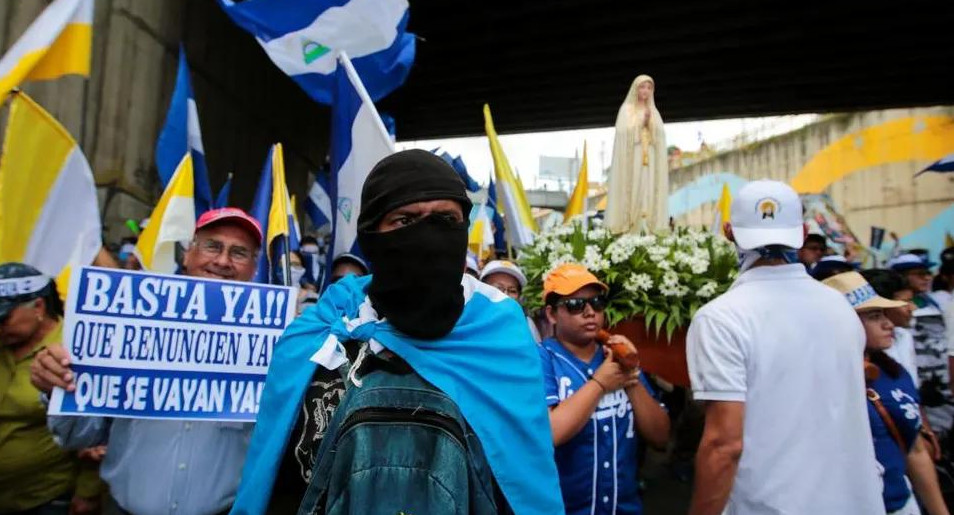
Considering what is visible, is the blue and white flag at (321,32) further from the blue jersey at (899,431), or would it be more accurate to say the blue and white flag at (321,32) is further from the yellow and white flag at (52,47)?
the blue jersey at (899,431)

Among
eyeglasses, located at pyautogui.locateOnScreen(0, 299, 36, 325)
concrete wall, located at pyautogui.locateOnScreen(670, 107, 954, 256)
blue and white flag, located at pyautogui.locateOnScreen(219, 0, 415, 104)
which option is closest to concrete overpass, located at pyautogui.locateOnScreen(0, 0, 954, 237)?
blue and white flag, located at pyautogui.locateOnScreen(219, 0, 415, 104)

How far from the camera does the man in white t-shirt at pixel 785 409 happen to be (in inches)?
82.5

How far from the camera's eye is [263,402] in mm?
1494

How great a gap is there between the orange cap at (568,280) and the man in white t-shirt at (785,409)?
646 mm

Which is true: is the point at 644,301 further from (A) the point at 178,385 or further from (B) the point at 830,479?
(A) the point at 178,385

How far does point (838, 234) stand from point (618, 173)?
17482 mm

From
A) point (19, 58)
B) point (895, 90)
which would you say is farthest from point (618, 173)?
point (895, 90)

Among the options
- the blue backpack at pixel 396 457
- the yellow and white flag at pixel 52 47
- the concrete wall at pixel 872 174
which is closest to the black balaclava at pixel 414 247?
the blue backpack at pixel 396 457

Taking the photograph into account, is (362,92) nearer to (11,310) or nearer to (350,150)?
(350,150)

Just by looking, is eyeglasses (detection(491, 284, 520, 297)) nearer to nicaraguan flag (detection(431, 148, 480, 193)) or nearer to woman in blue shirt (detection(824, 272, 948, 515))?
woman in blue shirt (detection(824, 272, 948, 515))

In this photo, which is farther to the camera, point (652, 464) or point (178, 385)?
point (652, 464)

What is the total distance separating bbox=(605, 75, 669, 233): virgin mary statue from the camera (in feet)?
16.1

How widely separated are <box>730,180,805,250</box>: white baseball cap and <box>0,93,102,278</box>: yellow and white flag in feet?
11.0

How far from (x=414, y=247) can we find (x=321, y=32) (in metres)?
4.92
